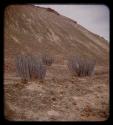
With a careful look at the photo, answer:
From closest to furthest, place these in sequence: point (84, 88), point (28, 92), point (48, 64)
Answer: point (28, 92) < point (84, 88) < point (48, 64)

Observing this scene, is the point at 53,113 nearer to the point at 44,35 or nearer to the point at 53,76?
the point at 53,76

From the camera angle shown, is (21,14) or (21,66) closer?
(21,66)

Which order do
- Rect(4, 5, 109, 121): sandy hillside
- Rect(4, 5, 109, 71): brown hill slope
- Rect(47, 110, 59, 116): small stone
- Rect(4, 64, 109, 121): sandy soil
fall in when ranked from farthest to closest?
Rect(4, 5, 109, 71): brown hill slope, Rect(4, 5, 109, 121): sandy hillside, Rect(47, 110, 59, 116): small stone, Rect(4, 64, 109, 121): sandy soil

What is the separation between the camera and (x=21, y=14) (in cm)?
3538

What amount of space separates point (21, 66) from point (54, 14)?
35.5 meters

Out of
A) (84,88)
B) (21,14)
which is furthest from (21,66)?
(21,14)

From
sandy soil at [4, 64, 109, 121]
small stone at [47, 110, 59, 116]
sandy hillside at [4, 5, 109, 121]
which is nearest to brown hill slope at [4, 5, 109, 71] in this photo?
sandy hillside at [4, 5, 109, 121]

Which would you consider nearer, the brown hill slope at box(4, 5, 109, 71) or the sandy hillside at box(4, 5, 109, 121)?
the sandy hillside at box(4, 5, 109, 121)

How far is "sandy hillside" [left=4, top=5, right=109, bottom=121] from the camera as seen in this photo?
647cm

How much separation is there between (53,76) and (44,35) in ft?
72.9

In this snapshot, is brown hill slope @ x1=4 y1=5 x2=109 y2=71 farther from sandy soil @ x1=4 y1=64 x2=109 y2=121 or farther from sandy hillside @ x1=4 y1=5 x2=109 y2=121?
sandy soil @ x1=4 y1=64 x2=109 y2=121

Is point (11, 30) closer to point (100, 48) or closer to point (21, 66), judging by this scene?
point (100, 48)

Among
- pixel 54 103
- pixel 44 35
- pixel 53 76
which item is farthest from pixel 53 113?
pixel 44 35

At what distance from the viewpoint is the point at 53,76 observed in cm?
1188
